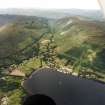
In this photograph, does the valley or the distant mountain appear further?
the distant mountain

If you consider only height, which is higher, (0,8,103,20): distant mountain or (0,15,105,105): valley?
(0,8,103,20): distant mountain

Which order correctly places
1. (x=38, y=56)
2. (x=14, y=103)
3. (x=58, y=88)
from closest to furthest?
1. (x=14, y=103)
2. (x=58, y=88)
3. (x=38, y=56)

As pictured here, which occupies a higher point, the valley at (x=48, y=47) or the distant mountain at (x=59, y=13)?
the distant mountain at (x=59, y=13)

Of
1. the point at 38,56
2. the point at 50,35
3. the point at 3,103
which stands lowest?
the point at 3,103

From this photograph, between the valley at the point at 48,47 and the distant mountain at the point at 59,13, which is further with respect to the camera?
the distant mountain at the point at 59,13

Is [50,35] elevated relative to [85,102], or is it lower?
elevated

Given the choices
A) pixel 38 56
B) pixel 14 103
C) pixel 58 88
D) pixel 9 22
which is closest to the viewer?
pixel 14 103

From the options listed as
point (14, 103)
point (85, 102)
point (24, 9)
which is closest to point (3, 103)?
point (14, 103)

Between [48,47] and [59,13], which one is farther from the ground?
[59,13]

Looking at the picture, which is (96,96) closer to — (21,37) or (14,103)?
(14,103)

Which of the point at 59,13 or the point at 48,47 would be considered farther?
the point at 59,13

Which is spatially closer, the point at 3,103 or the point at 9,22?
the point at 3,103
